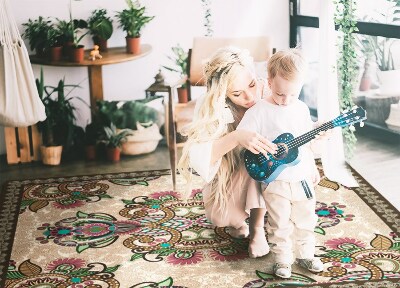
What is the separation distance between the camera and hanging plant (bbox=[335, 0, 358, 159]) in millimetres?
3740

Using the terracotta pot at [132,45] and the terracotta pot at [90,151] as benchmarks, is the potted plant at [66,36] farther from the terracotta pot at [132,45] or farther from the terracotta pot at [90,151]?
Answer: the terracotta pot at [90,151]

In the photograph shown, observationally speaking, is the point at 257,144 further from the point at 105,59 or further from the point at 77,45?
the point at 77,45

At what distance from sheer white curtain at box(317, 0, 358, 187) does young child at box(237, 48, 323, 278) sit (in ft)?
3.73

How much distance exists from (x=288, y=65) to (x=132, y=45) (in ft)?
7.02

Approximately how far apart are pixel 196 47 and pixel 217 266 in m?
1.80

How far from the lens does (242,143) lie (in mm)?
2549

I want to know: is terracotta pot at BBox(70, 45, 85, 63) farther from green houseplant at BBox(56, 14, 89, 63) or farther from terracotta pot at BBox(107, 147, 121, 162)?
terracotta pot at BBox(107, 147, 121, 162)

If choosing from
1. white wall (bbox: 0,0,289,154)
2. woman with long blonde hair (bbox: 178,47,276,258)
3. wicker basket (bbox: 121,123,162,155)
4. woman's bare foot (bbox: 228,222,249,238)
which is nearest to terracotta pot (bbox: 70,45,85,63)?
white wall (bbox: 0,0,289,154)

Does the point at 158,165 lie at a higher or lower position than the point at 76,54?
lower

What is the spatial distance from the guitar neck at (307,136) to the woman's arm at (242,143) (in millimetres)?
85

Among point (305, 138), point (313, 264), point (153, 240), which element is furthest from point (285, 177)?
Result: point (153, 240)

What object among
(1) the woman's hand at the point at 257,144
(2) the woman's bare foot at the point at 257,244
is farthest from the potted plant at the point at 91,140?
(1) the woman's hand at the point at 257,144

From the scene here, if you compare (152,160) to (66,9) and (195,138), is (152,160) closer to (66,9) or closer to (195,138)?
(66,9)

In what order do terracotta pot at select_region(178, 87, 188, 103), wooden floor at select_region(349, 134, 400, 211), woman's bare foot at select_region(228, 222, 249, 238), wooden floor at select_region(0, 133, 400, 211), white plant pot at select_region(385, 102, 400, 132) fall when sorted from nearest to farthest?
woman's bare foot at select_region(228, 222, 249, 238) < wooden floor at select_region(349, 134, 400, 211) < wooden floor at select_region(0, 133, 400, 211) < white plant pot at select_region(385, 102, 400, 132) < terracotta pot at select_region(178, 87, 188, 103)
